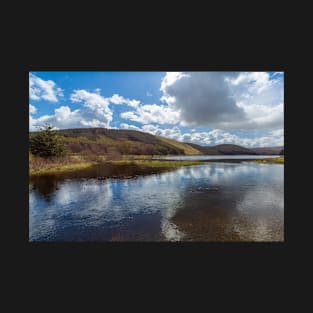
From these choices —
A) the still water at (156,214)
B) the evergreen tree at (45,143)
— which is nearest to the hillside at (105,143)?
the evergreen tree at (45,143)

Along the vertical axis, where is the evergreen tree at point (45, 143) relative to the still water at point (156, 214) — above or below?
above

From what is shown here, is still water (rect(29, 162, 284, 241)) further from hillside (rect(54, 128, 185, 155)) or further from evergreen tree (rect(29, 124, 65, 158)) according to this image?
hillside (rect(54, 128, 185, 155))

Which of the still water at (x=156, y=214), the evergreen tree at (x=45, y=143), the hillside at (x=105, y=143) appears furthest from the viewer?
the hillside at (x=105, y=143)

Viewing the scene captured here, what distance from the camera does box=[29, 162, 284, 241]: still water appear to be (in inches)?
333

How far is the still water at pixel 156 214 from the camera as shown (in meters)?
8.46

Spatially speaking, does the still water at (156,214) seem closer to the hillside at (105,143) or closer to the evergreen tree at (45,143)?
the evergreen tree at (45,143)

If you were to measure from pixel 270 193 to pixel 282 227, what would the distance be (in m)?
6.88

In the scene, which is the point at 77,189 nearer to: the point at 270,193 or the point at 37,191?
the point at 37,191

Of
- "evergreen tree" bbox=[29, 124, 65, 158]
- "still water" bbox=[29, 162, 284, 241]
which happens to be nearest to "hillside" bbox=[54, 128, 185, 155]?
"evergreen tree" bbox=[29, 124, 65, 158]

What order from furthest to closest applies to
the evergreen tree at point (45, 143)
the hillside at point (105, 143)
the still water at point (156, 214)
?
the hillside at point (105, 143), the evergreen tree at point (45, 143), the still water at point (156, 214)

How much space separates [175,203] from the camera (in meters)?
12.4

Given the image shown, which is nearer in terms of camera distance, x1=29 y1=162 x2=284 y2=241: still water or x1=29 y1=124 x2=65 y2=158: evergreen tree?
x1=29 y1=162 x2=284 y2=241: still water

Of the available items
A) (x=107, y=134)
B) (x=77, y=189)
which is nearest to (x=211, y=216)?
(x=77, y=189)

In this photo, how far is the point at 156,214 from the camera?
10555 mm
